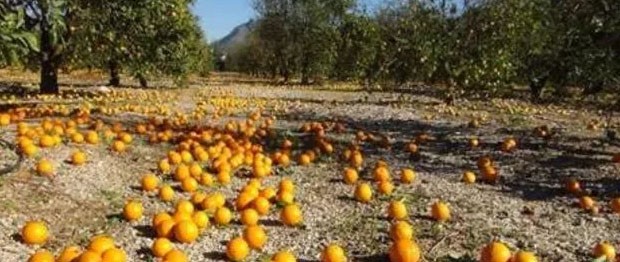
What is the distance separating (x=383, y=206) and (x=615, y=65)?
267 inches

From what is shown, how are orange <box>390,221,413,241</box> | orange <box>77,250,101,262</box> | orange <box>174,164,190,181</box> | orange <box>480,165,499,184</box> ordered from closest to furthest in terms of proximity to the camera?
orange <box>77,250,101,262</box> < orange <box>390,221,413,241</box> < orange <box>174,164,190,181</box> < orange <box>480,165,499,184</box>

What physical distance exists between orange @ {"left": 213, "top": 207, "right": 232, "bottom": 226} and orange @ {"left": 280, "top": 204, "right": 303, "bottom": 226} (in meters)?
0.63

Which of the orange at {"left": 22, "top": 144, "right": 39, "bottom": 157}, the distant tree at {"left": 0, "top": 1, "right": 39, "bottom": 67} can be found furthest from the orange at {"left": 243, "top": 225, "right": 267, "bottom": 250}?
the orange at {"left": 22, "top": 144, "right": 39, "bottom": 157}

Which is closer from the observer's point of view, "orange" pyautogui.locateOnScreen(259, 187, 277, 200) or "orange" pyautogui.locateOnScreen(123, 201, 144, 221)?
"orange" pyautogui.locateOnScreen(123, 201, 144, 221)

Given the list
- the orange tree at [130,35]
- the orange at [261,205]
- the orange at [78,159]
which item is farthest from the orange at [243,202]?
the orange tree at [130,35]

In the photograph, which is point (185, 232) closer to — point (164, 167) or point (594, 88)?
point (164, 167)

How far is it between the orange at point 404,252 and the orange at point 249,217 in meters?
1.88

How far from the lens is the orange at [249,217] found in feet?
26.4

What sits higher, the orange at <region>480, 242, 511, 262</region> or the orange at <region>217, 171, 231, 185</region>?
the orange at <region>480, 242, 511, 262</region>

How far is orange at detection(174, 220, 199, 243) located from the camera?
720 cm

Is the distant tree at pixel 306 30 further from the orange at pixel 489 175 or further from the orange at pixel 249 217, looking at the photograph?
the orange at pixel 249 217

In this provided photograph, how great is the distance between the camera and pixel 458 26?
28.1 meters

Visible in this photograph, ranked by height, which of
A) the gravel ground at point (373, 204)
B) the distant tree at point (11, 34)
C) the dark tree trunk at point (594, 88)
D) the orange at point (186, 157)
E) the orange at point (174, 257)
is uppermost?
the distant tree at point (11, 34)

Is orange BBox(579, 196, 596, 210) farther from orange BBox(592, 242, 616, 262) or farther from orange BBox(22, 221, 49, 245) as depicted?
orange BBox(22, 221, 49, 245)
